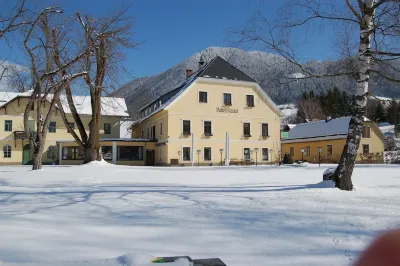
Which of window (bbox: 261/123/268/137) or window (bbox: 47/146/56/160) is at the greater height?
window (bbox: 261/123/268/137)

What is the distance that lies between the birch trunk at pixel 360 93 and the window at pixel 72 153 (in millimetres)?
33771

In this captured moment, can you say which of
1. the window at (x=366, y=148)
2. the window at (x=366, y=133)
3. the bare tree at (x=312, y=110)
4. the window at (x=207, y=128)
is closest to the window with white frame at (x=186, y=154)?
the window at (x=207, y=128)

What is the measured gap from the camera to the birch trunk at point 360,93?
9.96 meters

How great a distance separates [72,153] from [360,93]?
34756 millimetres

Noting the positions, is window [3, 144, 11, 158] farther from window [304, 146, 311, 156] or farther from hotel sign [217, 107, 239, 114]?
window [304, 146, 311, 156]

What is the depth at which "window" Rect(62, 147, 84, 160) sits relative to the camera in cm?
3916

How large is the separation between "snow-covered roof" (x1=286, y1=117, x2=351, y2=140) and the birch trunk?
1281 inches

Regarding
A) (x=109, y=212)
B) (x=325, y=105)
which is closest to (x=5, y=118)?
(x=109, y=212)

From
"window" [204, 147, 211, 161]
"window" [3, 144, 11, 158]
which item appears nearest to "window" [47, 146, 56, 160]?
"window" [3, 144, 11, 158]

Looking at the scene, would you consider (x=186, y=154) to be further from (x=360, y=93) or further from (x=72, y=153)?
(x=360, y=93)

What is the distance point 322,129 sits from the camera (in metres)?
45.5

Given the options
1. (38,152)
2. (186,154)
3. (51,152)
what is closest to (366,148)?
(186,154)

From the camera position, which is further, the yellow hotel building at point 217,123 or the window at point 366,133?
the window at point 366,133

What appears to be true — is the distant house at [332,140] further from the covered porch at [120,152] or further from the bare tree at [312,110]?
the bare tree at [312,110]
